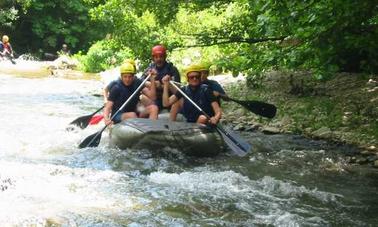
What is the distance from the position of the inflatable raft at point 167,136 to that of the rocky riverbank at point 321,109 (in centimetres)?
182

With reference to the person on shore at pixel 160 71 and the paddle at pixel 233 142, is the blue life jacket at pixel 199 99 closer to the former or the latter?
the paddle at pixel 233 142

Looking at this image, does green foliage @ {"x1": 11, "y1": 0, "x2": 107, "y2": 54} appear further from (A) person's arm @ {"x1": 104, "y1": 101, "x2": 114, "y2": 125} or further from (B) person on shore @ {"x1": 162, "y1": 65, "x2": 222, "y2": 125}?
(B) person on shore @ {"x1": 162, "y1": 65, "x2": 222, "y2": 125}

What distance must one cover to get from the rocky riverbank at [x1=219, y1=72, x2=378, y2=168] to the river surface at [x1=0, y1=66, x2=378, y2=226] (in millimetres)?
285

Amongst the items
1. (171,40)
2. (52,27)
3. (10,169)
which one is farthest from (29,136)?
(52,27)

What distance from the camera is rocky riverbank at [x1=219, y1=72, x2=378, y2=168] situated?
25.0 feet

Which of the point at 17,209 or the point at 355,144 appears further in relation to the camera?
the point at 355,144

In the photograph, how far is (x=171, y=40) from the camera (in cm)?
1007

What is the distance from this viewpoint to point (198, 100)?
7.37 m

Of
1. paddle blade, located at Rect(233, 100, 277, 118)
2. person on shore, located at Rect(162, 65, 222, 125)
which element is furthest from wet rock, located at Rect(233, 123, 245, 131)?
person on shore, located at Rect(162, 65, 222, 125)

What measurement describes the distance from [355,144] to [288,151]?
3.13 feet

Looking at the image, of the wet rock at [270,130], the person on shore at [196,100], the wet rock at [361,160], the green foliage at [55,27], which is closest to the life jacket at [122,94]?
the person on shore at [196,100]

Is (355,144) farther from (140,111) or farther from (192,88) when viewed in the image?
(140,111)

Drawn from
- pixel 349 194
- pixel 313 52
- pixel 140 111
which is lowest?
pixel 349 194

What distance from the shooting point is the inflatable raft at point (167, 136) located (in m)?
6.70
